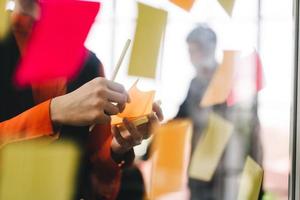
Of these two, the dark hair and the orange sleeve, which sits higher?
the dark hair

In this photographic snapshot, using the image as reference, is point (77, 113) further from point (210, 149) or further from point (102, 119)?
point (210, 149)

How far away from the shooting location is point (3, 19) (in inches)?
48.3

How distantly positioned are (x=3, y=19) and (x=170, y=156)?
0.61 m

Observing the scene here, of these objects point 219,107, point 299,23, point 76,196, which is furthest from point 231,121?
point 76,196

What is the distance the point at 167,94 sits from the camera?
4.19 ft

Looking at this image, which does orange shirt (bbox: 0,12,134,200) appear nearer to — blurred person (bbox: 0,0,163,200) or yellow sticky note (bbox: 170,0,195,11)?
blurred person (bbox: 0,0,163,200)

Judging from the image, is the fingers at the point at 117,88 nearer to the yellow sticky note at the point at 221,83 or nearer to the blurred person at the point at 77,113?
the blurred person at the point at 77,113

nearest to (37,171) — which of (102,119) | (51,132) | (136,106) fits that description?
(51,132)

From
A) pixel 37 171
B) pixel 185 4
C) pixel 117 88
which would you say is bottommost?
pixel 37 171

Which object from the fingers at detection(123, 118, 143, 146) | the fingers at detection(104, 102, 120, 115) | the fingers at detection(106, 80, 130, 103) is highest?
the fingers at detection(106, 80, 130, 103)

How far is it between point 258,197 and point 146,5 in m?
0.66

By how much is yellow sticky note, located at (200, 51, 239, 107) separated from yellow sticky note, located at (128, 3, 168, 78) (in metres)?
0.18

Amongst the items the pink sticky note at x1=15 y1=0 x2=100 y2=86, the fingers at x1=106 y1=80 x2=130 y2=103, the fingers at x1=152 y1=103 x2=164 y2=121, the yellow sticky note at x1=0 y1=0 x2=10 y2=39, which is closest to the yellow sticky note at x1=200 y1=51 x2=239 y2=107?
the fingers at x1=152 y1=103 x2=164 y2=121

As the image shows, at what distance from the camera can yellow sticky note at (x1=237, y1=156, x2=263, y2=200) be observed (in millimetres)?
1300
